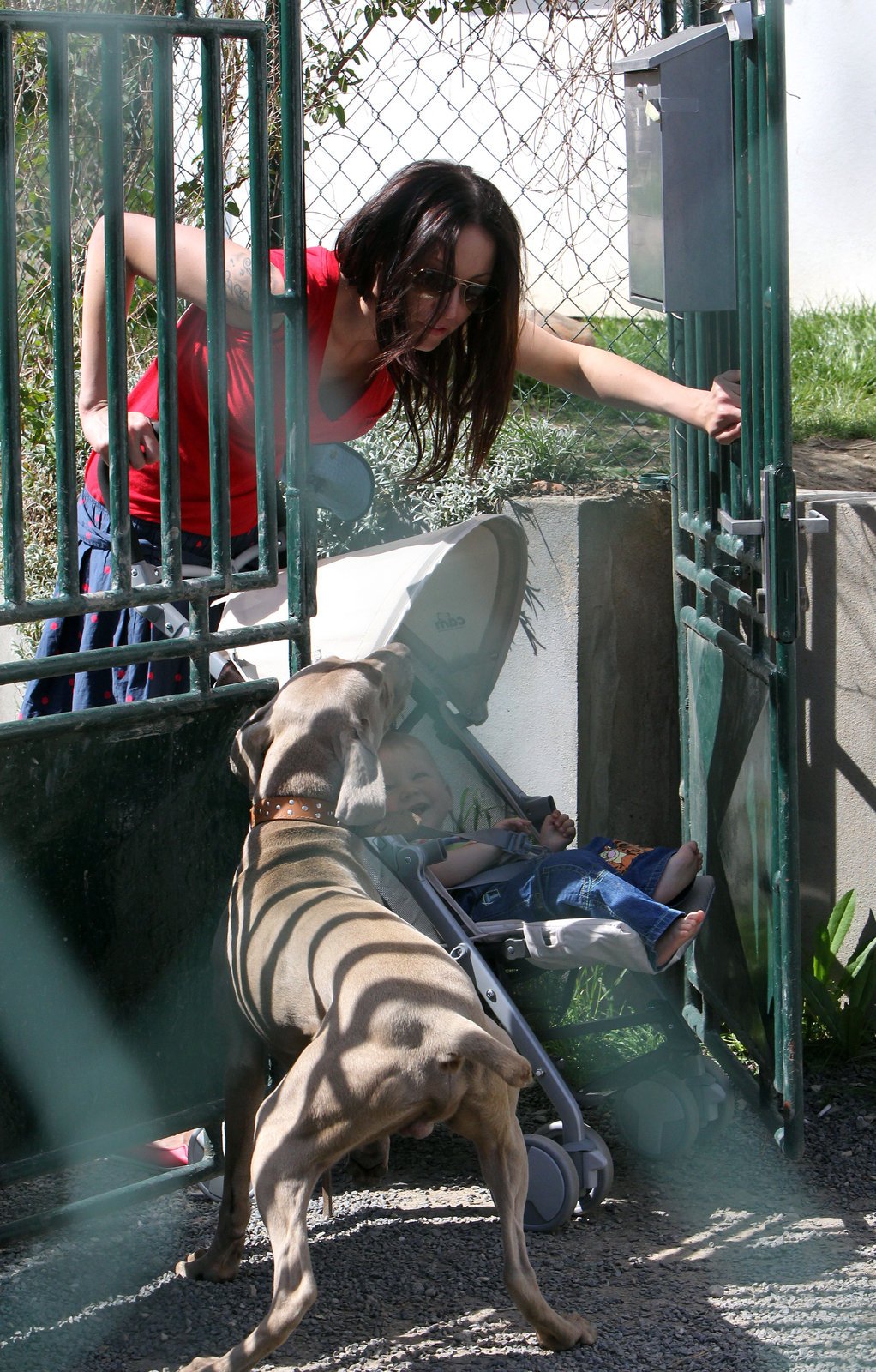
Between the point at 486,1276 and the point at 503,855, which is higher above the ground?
the point at 503,855

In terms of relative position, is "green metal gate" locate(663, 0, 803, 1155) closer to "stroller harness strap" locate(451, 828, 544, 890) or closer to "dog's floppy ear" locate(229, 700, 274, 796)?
"stroller harness strap" locate(451, 828, 544, 890)

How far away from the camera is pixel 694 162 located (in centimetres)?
321

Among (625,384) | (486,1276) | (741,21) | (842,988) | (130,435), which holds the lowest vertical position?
(486,1276)

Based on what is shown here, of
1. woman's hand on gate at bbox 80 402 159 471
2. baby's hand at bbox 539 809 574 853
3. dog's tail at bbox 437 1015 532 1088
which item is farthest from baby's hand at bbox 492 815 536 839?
woman's hand on gate at bbox 80 402 159 471

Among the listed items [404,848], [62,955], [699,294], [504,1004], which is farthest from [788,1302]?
[699,294]

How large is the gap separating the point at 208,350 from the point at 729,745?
5.20 ft

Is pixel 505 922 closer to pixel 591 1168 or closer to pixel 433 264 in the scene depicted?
pixel 591 1168

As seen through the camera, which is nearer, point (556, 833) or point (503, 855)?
point (503, 855)

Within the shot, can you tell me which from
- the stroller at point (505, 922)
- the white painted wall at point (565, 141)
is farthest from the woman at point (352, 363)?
the white painted wall at point (565, 141)

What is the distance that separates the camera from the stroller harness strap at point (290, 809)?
2.94 meters

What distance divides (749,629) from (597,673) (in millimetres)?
1107

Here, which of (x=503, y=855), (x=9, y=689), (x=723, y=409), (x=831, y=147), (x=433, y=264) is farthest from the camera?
(x=831, y=147)

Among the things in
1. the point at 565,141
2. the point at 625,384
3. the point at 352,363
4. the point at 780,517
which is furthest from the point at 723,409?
the point at 565,141

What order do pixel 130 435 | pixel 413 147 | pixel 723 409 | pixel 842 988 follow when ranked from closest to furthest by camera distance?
pixel 130 435
pixel 723 409
pixel 842 988
pixel 413 147
